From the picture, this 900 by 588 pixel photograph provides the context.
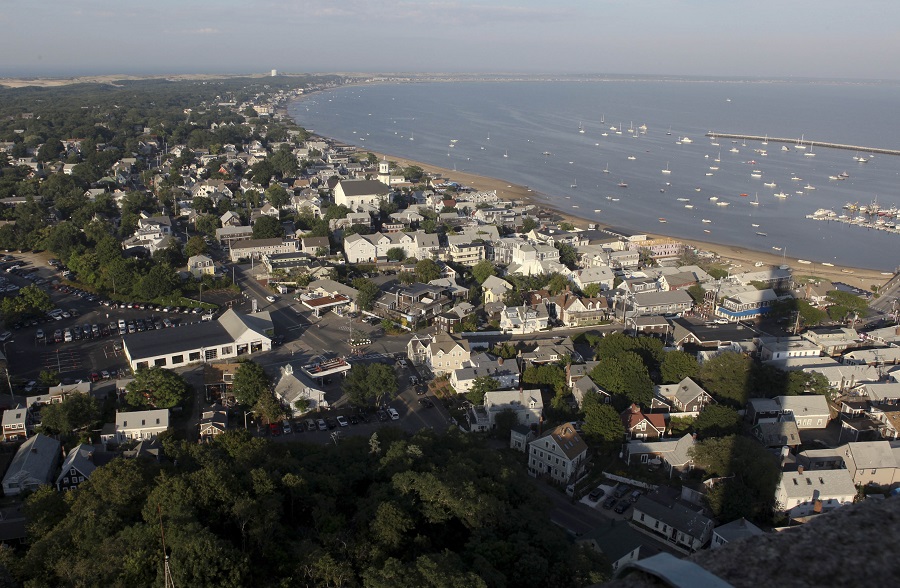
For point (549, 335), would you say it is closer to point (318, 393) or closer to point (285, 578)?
point (318, 393)

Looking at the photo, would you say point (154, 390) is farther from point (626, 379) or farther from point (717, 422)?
point (717, 422)

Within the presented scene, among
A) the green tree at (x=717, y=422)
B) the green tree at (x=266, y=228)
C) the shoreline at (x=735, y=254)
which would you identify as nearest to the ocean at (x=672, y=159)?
the shoreline at (x=735, y=254)

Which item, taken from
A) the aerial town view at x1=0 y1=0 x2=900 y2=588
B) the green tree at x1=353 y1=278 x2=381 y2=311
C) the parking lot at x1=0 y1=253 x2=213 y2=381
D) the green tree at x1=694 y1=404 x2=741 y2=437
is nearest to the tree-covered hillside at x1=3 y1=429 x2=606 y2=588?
the aerial town view at x1=0 y1=0 x2=900 y2=588

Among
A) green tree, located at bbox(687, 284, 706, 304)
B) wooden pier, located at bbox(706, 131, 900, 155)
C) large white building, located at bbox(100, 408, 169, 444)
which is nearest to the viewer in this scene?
large white building, located at bbox(100, 408, 169, 444)

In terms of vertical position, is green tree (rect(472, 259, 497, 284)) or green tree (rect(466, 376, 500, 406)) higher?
green tree (rect(472, 259, 497, 284))

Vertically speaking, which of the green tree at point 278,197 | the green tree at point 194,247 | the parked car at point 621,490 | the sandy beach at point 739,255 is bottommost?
the parked car at point 621,490

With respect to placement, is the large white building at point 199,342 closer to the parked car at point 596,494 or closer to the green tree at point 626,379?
the green tree at point 626,379

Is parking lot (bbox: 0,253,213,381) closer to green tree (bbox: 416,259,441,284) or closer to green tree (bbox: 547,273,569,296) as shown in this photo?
green tree (bbox: 416,259,441,284)

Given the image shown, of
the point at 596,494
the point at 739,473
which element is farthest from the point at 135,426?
the point at 739,473
